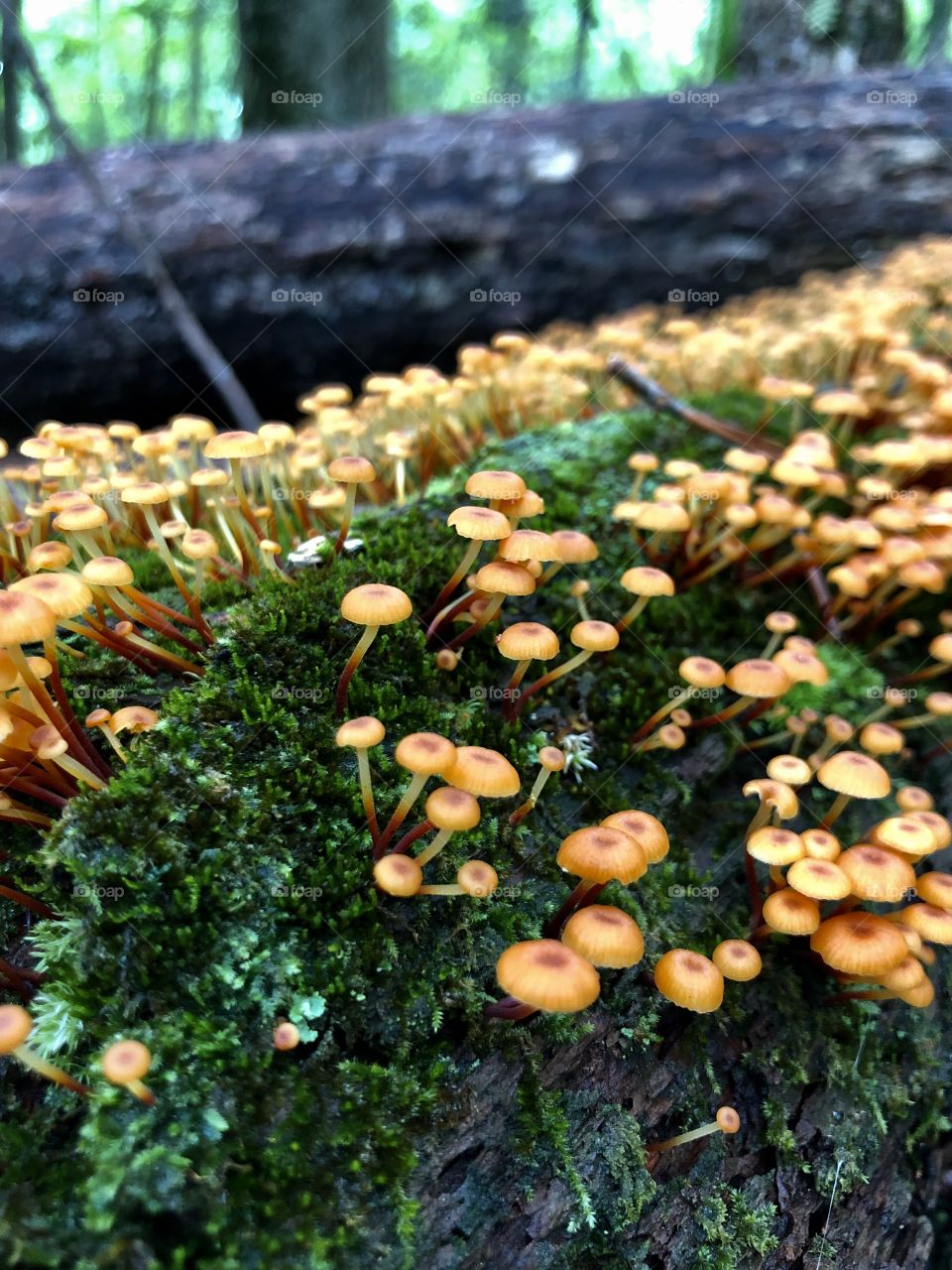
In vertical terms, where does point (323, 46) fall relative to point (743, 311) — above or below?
above

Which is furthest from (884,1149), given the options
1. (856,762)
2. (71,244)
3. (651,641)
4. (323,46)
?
(323,46)

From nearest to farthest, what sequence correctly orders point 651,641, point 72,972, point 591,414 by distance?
point 72,972 → point 651,641 → point 591,414

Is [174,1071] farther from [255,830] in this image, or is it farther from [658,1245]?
[658,1245]

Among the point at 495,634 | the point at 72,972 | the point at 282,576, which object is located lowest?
the point at 72,972

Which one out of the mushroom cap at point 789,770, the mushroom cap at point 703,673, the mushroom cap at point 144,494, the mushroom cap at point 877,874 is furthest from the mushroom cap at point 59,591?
the mushroom cap at point 877,874
